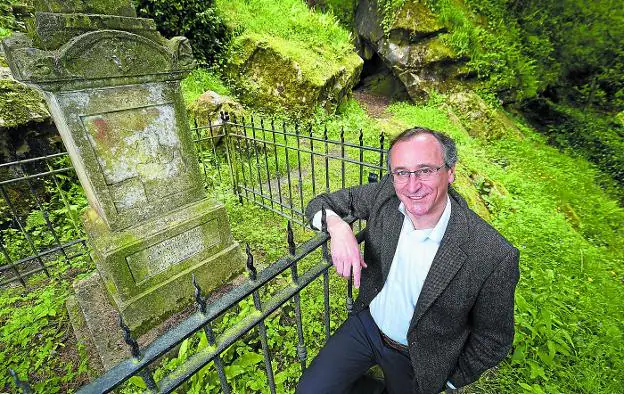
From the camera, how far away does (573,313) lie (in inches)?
131

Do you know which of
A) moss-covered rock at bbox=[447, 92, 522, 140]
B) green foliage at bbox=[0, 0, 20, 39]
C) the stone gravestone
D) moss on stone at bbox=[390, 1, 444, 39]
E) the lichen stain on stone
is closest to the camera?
the stone gravestone

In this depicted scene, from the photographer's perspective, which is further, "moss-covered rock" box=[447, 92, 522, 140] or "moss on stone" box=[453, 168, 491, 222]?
"moss-covered rock" box=[447, 92, 522, 140]

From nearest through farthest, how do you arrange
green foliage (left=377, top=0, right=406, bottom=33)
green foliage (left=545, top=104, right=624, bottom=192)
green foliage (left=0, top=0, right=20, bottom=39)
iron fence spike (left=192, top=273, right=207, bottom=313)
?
iron fence spike (left=192, top=273, right=207, bottom=313) < green foliage (left=0, top=0, right=20, bottom=39) < green foliage (left=545, top=104, right=624, bottom=192) < green foliage (left=377, top=0, right=406, bottom=33)

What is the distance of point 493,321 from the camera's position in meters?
1.59

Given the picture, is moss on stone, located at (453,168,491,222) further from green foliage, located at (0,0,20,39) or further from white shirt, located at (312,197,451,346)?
green foliage, located at (0,0,20,39)

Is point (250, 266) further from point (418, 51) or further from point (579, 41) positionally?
point (579, 41)

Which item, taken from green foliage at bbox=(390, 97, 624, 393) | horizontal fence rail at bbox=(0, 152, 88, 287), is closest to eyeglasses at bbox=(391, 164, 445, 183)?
green foliage at bbox=(390, 97, 624, 393)

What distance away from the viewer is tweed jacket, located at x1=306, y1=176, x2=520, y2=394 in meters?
1.54

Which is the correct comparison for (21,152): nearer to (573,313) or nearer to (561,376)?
(561,376)

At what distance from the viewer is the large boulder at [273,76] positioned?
8391 millimetres

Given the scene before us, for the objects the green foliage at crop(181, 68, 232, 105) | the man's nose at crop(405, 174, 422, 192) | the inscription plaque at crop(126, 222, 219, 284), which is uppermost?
the green foliage at crop(181, 68, 232, 105)

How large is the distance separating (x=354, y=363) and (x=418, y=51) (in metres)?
12.0

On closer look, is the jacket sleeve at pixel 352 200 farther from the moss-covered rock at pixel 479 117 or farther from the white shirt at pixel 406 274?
the moss-covered rock at pixel 479 117

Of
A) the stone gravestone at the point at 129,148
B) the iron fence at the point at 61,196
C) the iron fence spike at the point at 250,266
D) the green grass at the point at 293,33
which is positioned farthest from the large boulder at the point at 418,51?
the iron fence spike at the point at 250,266
